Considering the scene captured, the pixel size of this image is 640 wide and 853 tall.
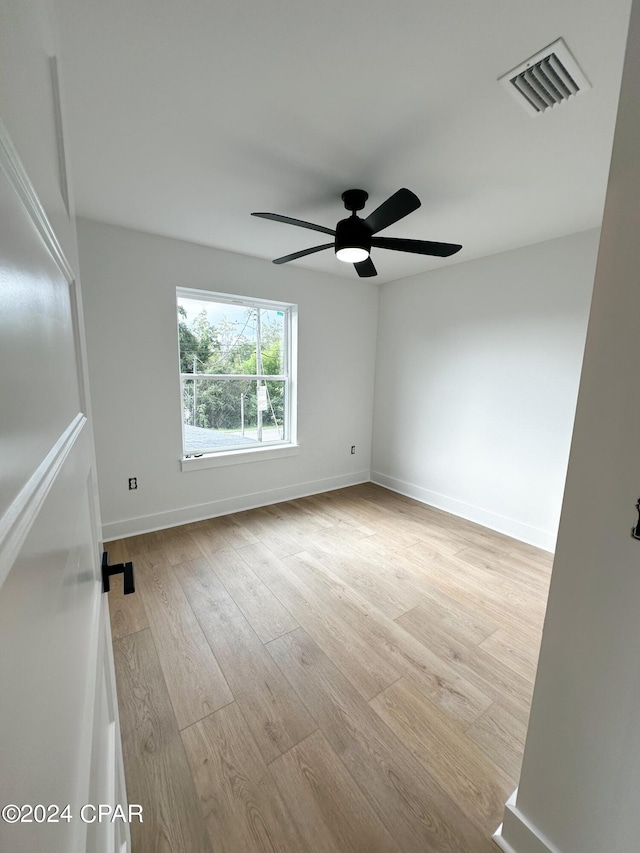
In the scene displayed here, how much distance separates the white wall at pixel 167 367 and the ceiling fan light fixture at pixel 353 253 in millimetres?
1429

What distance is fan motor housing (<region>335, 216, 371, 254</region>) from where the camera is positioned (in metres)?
1.94

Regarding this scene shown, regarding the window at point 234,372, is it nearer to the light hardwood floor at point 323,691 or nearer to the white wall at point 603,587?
the light hardwood floor at point 323,691

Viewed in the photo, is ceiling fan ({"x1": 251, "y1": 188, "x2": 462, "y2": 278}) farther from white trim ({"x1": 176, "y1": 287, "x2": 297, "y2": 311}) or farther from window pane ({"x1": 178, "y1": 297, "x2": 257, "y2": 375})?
window pane ({"x1": 178, "y1": 297, "x2": 257, "y2": 375})

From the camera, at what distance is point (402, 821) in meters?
1.13

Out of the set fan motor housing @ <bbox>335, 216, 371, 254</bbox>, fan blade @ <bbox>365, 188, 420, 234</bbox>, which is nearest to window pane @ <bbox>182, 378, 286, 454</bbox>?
fan motor housing @ <bbox>335, 216, 371, 254</bbox>

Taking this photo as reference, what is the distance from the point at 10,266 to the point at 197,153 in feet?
6.30

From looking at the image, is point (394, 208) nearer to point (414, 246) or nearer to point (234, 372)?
point (414, 246)

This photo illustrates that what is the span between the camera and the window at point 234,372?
3160mm

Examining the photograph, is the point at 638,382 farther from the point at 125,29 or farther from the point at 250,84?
the point at 125,29

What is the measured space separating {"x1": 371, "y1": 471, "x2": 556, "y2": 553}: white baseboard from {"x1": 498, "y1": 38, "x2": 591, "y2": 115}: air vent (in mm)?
2551

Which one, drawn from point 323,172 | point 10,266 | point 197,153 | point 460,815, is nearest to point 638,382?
point 10,266

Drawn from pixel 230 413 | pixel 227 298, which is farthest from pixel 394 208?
pixel 230 413

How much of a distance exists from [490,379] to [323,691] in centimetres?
278

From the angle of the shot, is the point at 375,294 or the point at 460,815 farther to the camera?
the point at 375,294
